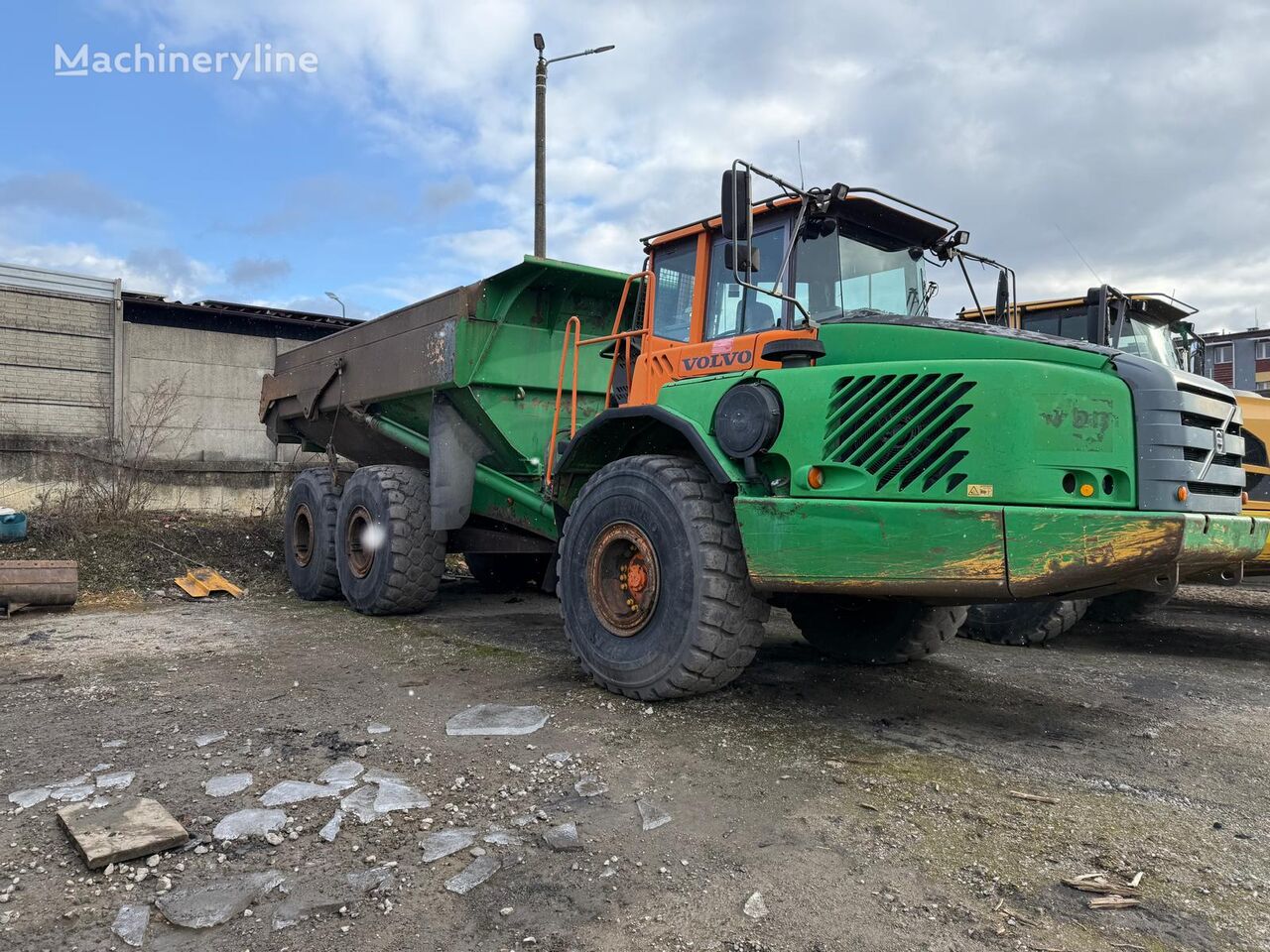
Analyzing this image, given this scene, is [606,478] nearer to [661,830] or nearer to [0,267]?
[661,830]

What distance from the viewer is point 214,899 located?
2.52 metres

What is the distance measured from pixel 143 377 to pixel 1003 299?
15.1m

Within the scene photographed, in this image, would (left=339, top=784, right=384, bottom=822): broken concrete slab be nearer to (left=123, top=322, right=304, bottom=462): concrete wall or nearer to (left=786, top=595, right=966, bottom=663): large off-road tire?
(left=786, top=595, right=966, bottom=663): large off-road tire

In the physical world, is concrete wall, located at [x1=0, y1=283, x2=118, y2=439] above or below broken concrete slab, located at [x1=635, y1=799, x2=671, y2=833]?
above

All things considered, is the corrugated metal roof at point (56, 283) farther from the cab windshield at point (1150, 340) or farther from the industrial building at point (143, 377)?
the cab windshield at point (1150, 340)

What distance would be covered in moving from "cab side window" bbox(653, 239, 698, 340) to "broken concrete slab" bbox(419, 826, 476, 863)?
284 cm

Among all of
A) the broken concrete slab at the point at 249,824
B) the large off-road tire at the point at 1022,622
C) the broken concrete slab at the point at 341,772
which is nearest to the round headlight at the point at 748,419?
the broken concrete slab at the point at 341,772

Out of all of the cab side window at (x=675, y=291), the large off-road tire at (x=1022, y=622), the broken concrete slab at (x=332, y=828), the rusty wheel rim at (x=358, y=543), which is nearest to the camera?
the broken concrete slab at (x=332, y=828)

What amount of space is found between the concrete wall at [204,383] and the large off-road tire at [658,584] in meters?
12.5

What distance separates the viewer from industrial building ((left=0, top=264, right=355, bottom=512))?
44.8 feet

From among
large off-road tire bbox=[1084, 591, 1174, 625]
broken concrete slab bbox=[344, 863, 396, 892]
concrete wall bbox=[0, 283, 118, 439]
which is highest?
concrete wall bbox=[0, 283, 118, 439]

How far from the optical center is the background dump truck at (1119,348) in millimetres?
5816

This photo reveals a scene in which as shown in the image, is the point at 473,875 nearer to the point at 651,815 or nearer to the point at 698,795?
the point at 651,815

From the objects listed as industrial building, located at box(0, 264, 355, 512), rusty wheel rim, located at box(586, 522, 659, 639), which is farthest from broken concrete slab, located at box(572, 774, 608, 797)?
industrial building, located at box(0, 264, 355, 512)
